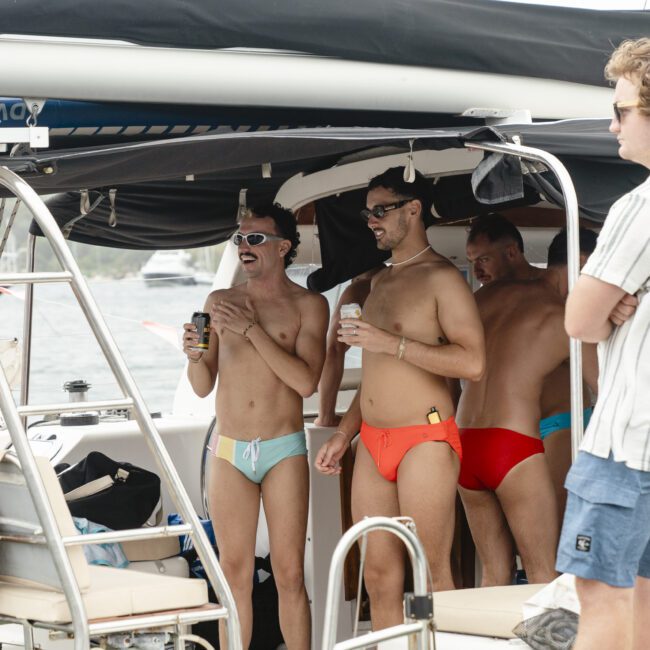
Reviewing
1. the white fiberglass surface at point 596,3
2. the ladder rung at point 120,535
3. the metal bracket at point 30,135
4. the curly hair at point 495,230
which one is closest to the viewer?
the ladder rung at point 120,535

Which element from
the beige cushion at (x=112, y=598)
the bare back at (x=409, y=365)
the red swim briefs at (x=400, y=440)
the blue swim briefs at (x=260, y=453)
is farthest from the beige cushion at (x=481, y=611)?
the blue swim briefs at (x=260, y=453)

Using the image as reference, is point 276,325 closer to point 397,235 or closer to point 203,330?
point 203,330

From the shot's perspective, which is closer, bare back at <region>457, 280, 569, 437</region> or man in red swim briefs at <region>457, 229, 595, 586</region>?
man in red swim briefs at <region>457, 229, 595, 586</region>

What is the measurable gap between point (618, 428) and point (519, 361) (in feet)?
6.93

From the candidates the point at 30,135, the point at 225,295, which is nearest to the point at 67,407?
the point at 30,135

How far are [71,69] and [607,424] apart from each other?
215 centimetres

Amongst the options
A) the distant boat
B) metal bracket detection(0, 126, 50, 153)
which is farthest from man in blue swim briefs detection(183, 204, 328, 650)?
the distant boat

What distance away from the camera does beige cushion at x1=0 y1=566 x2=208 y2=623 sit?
310cm

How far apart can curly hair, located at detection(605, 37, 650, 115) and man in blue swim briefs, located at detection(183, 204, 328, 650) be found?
2.21 metres

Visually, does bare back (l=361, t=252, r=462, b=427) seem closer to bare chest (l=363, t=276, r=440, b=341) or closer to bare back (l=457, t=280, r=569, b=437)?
bare chest (l=363, t=276, r=440, b=341)

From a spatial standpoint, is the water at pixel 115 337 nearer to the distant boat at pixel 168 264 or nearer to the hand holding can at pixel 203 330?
the distant boat at pixel 168 264

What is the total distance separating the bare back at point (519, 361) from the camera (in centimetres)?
473

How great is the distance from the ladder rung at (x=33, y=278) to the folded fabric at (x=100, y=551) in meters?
1.44

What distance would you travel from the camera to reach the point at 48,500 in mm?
3000
